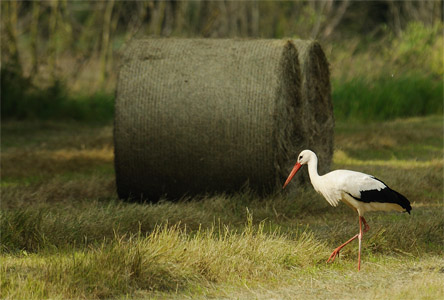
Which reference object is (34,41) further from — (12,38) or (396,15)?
(396,15)

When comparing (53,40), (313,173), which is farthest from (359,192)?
(53,40)

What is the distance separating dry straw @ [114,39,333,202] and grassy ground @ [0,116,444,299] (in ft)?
0.98

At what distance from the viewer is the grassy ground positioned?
17.5 feet

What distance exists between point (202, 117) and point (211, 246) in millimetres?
2743

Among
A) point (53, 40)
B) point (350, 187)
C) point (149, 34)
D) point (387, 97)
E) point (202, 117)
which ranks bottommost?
point (387, 97)

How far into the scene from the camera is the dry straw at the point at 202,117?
27.4ft

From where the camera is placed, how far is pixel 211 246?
5.89 m

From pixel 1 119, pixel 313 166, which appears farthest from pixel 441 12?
pixel 313 166

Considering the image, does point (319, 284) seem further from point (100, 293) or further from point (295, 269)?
point (100, 293)

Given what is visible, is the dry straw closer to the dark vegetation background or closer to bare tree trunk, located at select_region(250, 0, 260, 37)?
the dark vegetation background

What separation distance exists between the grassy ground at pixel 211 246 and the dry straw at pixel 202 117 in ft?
0.98

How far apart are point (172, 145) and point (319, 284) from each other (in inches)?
127

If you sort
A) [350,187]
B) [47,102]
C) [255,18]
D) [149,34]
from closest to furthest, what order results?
1. [350,187]
2. [47,102]
3. [149,34]
4. [255,18]

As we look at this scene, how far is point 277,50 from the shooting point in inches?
341
